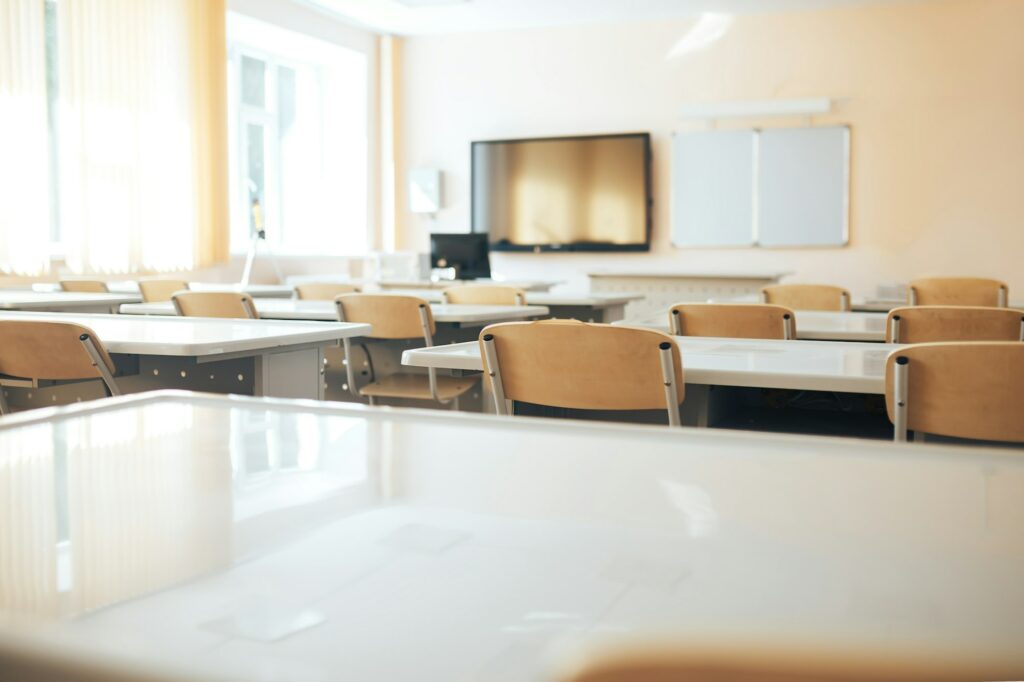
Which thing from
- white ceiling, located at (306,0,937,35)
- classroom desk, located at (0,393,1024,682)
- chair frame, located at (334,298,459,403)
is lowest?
chair frame, located at (334,298,459,403)

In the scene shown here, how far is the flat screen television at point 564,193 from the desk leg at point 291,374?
22.3 ft

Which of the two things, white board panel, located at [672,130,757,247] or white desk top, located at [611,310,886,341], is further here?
white board panel, located at [672,130,757,247]

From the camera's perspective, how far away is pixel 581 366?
2.08 m

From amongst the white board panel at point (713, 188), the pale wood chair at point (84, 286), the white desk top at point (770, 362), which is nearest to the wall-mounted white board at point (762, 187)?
the white board panel at point (713, 188)

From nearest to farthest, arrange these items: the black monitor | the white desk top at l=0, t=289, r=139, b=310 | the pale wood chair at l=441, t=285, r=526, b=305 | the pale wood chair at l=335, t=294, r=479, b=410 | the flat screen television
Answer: the pale wood chair at l=335, t=294, r=479, b=410
the white desk top at l=0, t=289, r=139, b=310
the pale wood chair at l=441, t=285, r=526, b=305
the black monitor
the flat screen television

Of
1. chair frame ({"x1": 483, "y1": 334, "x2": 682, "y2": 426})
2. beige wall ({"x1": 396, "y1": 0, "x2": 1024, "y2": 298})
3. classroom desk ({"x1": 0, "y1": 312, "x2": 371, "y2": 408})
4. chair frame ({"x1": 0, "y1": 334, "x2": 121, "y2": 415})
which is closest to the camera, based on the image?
chair frame ({"x1": 483, "y1": 334, "x2": 682, "y2": 426})

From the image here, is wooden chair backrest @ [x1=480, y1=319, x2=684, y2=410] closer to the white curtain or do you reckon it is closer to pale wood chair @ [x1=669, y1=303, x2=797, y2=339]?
pale wood chair @ [x1=669, y1=303, x2=797, y2=339]

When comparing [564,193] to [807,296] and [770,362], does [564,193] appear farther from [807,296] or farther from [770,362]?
[770,362]

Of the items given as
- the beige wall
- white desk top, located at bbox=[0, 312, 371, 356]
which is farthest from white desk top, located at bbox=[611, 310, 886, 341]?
the beige wall

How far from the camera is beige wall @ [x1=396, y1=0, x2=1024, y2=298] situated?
8227 millimetres

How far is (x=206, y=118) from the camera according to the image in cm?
777

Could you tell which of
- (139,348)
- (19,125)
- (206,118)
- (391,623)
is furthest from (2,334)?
(206,118)

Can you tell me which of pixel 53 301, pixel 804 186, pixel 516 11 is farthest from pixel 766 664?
pixel 516 11

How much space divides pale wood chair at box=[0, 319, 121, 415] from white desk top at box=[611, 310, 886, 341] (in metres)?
1.31
